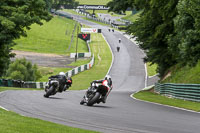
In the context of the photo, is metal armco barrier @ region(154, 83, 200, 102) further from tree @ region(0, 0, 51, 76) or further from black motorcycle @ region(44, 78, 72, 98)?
tree @ region(0, 0, 51, 76)

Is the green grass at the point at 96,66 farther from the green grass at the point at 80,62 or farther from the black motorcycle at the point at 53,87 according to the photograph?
the black motorcycle at the point at 53,87

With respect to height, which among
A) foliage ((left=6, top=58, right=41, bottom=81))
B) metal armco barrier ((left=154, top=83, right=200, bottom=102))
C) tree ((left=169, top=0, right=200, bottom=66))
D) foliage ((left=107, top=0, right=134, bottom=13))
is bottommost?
foliage ((left=6, top=58, right=41, bottom=81))

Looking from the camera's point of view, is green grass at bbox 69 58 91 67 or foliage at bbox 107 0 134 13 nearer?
foliage at bbox 107 0 134 13

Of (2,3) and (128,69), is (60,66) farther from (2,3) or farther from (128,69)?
(2,3)

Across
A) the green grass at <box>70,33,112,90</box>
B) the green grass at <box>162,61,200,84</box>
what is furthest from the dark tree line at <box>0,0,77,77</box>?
the green grass at <box>70,33,112,90</box>

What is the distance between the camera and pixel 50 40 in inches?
4658

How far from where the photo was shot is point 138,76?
227 feet

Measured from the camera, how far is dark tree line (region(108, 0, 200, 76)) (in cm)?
2905

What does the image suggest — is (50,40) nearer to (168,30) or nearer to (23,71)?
(23,71)

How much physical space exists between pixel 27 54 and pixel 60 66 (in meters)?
17.0

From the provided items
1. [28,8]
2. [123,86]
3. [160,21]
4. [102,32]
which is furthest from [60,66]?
[102,32]

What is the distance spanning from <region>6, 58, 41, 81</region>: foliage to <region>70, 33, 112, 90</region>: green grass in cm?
797

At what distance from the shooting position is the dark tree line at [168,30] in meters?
29.0

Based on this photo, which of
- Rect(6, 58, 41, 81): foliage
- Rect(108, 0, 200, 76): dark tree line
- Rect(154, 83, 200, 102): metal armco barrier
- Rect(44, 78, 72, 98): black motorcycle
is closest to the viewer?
Rect(44, 78, 72, 98): black motorcycle
